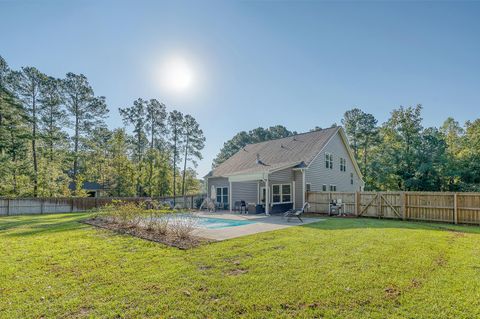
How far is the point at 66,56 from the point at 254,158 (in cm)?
1423

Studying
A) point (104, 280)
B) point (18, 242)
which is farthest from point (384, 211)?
point (18, 242)

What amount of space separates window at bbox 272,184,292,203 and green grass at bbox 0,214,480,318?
10673 millimetres

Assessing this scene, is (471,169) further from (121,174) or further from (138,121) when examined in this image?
(138,121)

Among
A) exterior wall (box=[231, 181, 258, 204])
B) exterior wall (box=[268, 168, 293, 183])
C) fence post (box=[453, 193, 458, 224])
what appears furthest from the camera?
exterior wall (box=[231, 181, 258, 204])

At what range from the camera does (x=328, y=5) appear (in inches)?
476

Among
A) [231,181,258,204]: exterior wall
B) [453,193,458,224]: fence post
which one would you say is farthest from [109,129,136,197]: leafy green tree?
[453,193,458,224]: fence post

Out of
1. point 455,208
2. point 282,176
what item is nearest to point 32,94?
point 282,176

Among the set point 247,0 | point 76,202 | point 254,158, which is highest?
point 247,0

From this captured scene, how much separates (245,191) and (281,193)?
2.83 meters

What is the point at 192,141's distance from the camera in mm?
37125

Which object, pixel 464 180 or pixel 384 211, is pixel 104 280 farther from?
pixel 464 180

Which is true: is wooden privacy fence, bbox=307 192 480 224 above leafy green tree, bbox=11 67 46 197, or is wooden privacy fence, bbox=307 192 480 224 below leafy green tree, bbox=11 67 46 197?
below

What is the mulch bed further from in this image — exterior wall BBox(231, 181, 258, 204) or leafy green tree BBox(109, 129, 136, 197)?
leafy green tree BBox(109, 129, 136, 197)

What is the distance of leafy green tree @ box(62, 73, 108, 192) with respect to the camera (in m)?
28.0
